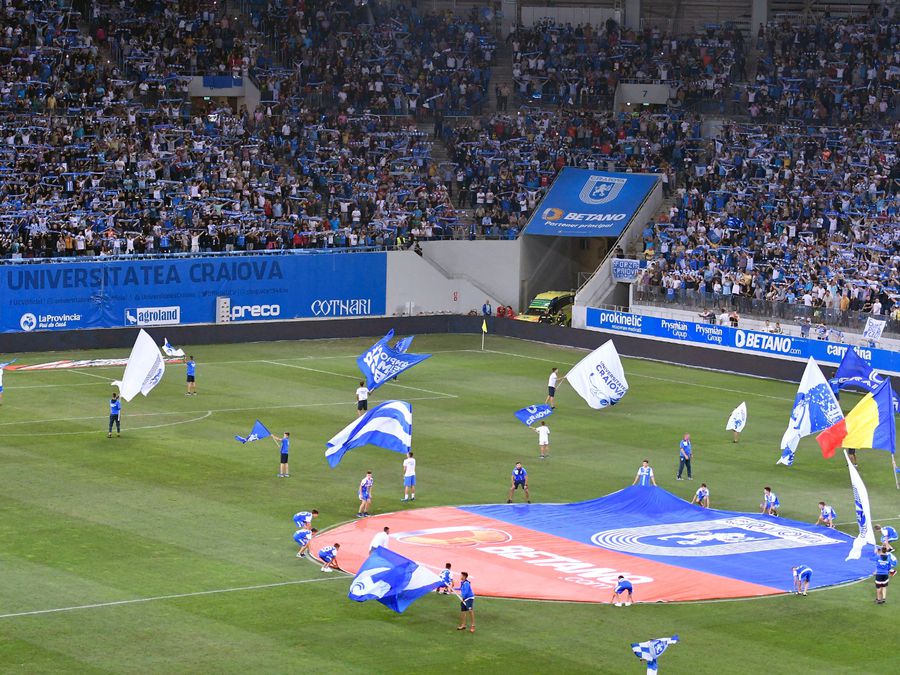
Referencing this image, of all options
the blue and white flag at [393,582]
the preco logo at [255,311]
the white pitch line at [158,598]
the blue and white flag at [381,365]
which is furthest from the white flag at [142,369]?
the preco logo at [255,311]

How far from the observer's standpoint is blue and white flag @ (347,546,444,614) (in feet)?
98.3

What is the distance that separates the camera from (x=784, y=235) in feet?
242

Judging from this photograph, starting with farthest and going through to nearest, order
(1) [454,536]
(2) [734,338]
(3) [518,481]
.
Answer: (2) [734,338], (3) [518,481], (1) [454,536]

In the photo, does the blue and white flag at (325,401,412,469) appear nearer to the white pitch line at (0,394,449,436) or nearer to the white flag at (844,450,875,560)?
the white flag at (844,450,875,560)

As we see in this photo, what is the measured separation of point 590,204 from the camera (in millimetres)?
79375

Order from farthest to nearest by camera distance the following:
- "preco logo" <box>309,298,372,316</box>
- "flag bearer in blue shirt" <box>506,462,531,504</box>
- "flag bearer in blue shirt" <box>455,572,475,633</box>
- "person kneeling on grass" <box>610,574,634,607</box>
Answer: "preco logo" <box>309,298,372,316</box> → "flag bearer in blue shirt" <box>506,462,531,504</box> → "person kneeling on grass" <box>610,574,634,607</box> → "flag bearer in blue shirt" <box>455,572,475,633</box>

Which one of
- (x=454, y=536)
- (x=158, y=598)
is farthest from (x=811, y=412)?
(x=158, y=598)

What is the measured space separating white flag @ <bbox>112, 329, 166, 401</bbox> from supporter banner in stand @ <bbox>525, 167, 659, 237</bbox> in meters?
31.6

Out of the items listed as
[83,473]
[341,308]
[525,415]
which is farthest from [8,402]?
[341,308]

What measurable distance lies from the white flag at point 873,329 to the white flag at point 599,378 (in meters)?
13.8

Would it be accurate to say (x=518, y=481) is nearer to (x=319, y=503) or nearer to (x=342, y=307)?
(x=319, y=503)

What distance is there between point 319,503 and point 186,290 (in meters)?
33.1

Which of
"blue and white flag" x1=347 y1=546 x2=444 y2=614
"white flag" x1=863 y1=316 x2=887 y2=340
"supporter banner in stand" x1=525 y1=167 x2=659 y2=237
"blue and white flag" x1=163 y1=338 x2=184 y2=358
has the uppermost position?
"supporter banner in stand" x1=525 y1=167 x2=659 y2=237

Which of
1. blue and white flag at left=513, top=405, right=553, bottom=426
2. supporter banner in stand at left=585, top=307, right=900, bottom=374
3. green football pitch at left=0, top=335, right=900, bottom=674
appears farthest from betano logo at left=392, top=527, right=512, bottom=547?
supporter banner in stand at left=585, top=307, right=900, bottom=374
